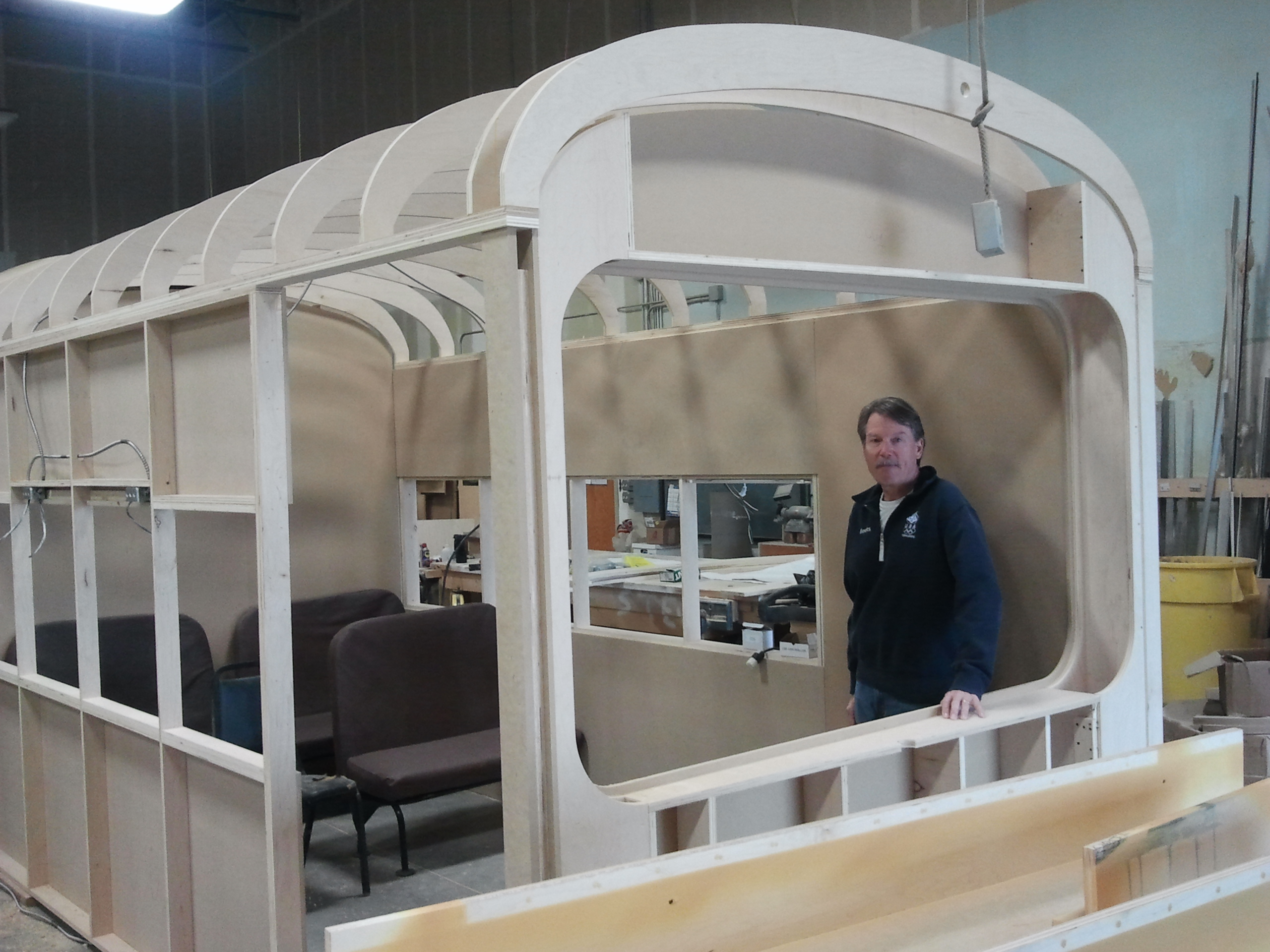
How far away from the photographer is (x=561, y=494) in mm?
2334

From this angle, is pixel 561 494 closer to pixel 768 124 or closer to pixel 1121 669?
pixel 768 124

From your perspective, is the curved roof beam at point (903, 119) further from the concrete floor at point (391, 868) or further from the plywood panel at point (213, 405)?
the concrete floor at point (391, 868)

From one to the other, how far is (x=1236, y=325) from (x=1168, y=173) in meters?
0.94

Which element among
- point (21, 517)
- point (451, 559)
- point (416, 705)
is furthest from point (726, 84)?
point (451, 559)

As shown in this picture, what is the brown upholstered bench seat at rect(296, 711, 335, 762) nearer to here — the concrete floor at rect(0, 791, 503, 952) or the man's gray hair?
the concrete floor at rect(0, 791, 503, 952)

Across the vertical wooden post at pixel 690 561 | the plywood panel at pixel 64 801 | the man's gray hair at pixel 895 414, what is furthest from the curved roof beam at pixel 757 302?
the plywood panel at pixel 64 801

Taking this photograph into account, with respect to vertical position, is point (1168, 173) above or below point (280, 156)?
below

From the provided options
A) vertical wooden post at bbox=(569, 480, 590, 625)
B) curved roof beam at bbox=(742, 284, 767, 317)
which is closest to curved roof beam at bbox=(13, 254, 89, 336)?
vertical wooden post at bbox=(569, 480, 590, 625)

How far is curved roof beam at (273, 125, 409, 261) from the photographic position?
10.1 feet

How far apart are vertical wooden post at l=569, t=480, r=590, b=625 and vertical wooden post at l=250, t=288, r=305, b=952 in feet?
8.34

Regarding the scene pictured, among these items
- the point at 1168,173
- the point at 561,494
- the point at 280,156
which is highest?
the point at 280,156

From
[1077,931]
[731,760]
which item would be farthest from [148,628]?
[1077,931]

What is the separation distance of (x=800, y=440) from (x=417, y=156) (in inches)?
88.1

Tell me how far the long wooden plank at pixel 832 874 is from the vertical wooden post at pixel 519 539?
1.30ft
